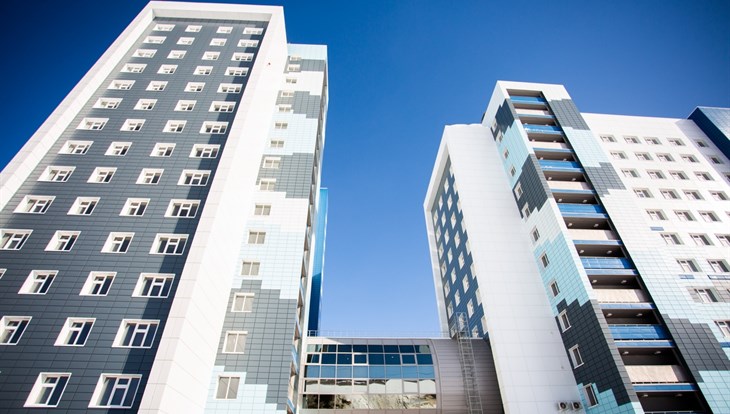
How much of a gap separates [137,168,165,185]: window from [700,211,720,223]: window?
57069 mm

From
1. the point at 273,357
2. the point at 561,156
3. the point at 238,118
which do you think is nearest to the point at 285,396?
the point at 273,357

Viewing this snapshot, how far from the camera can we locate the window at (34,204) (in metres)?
A: 30.1

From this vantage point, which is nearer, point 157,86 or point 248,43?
point 157,86

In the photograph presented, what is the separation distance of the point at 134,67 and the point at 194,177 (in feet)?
65.8

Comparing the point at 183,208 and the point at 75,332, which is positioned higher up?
the point at 183,208

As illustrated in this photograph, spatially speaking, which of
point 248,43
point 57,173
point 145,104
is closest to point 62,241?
point 57,173

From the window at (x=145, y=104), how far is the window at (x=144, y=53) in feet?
31.9

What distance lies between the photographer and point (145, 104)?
132ft

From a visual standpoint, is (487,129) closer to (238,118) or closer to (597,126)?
(597,126)

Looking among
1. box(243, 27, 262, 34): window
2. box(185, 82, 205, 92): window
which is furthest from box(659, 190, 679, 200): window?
box(185, 82, 205, 92): window

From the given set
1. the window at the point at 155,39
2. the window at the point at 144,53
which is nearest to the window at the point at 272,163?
the window at the point at 144,53

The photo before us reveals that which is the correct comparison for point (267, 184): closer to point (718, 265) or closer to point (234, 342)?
point (234, 342)

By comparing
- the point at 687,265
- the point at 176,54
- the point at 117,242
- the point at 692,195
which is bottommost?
the point at 117,242

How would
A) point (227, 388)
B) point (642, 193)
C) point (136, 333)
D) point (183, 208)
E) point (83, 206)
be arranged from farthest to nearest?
point (642, 193) < point (183, 208) < point (83, 206) < point (227, 388) < point (136, 333)
